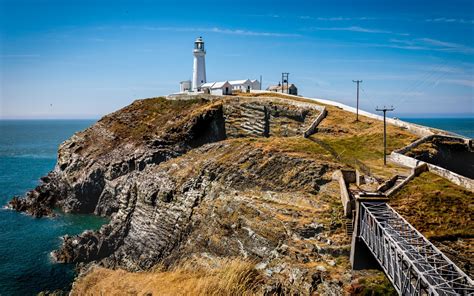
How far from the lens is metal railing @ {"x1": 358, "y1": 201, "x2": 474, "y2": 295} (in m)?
17.8

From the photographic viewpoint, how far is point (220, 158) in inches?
1977

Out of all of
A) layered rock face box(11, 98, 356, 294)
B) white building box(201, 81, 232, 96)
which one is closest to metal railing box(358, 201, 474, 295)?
layered rock face box(11, 98, 356, 294)

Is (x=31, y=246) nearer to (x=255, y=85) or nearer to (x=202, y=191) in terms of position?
(x=202, y=191)

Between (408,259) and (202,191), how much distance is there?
99.2 feet

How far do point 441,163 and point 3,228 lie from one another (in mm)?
55962

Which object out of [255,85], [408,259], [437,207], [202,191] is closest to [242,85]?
[255,85]

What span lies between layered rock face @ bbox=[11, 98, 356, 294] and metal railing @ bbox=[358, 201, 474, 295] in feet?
14.5

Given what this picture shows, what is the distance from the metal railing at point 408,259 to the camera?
1783 centimetres

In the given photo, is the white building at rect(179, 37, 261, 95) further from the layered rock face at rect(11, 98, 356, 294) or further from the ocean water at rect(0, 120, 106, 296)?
the ocean water at rect(0, 120, 106, 296)

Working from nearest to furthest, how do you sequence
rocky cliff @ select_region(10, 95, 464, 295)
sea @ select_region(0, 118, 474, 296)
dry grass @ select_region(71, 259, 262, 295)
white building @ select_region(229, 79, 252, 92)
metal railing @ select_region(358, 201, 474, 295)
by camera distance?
metal railing @ select_region(358, 201, 474, 295) < dry grass @ select_region(71, 259, 262, 295) < rocky cliff @ select_region(10, 95, 464, 295) < sea @ select_region(0, 118, 474, 296) < white building @ select_region(229, 79, 252, 92)

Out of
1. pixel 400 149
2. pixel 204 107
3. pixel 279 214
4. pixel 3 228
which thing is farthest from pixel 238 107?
pixel 3 228

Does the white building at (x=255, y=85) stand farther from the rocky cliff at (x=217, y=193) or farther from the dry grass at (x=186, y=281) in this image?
the dry grass at (x=186, y=281)

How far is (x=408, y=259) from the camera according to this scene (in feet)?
62.2

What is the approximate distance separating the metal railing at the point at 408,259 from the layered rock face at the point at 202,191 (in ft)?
14.5
